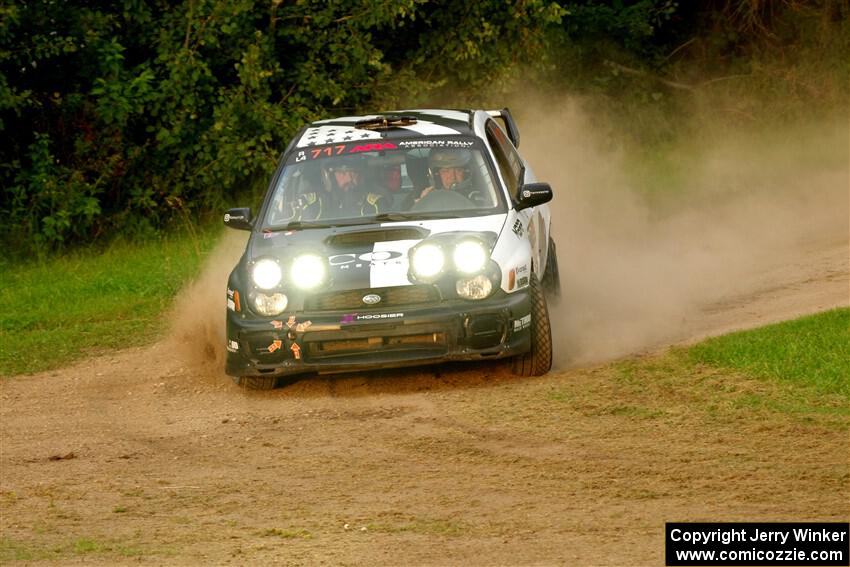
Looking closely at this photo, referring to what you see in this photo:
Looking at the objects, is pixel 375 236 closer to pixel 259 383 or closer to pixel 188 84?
pixel 259 383

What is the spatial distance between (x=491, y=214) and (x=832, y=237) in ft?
21.1

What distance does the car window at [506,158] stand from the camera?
1111 cm

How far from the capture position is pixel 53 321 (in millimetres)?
14266

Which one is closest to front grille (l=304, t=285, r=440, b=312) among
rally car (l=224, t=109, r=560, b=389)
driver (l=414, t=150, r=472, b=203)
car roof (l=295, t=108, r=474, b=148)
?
rally car (l=224, t=109, r=560, b=389)

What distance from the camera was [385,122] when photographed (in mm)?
11367

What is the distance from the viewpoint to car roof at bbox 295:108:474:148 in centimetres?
1113

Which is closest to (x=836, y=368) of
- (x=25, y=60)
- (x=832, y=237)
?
(x=832, y=237)

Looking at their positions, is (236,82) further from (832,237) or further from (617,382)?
(617,382)

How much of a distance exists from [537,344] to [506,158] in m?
2.00

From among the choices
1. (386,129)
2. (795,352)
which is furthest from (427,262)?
(795,352)

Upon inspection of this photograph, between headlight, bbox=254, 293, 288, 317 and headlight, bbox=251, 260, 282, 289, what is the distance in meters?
0.06
